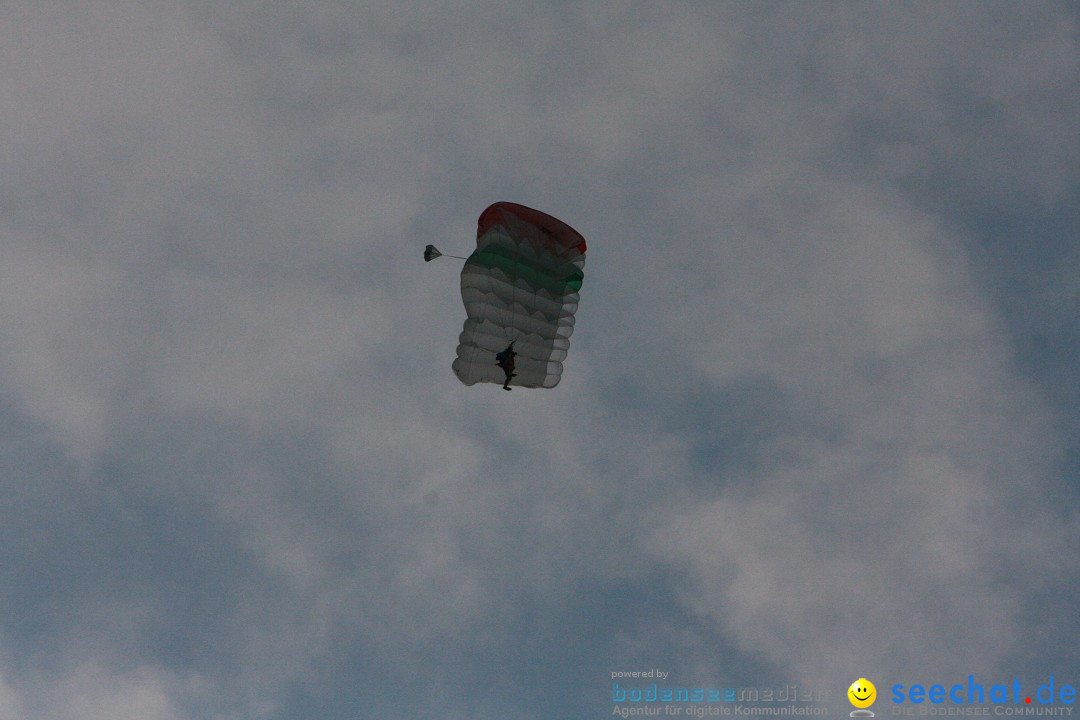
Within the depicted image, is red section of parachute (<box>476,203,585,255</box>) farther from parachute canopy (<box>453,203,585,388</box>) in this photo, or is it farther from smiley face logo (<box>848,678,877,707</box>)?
smiley face logo (<box>848,678,877,707</box>)

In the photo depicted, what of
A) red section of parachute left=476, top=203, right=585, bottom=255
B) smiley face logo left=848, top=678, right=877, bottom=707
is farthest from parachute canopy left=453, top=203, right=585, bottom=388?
smiley face logo left=848, top=678, right=877, bottom=707

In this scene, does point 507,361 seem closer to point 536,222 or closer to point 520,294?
point 520,294

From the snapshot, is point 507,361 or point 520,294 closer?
point 507,361

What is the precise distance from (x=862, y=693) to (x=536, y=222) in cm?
1758

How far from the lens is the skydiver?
26797 mm

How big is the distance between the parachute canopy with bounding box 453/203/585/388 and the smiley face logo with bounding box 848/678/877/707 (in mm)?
13113

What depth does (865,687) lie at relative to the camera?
2723 centimetres

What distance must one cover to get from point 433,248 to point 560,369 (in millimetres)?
5694

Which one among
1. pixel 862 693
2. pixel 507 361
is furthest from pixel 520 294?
pixel 862 693

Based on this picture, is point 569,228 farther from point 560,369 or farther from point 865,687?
point 865,687

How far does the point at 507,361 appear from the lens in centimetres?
2678

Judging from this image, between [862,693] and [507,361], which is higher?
[507,361]

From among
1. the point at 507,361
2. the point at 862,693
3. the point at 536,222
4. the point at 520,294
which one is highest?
the point at 536,222

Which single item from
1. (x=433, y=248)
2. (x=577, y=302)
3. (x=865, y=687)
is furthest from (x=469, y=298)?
(x=865, y=687)
